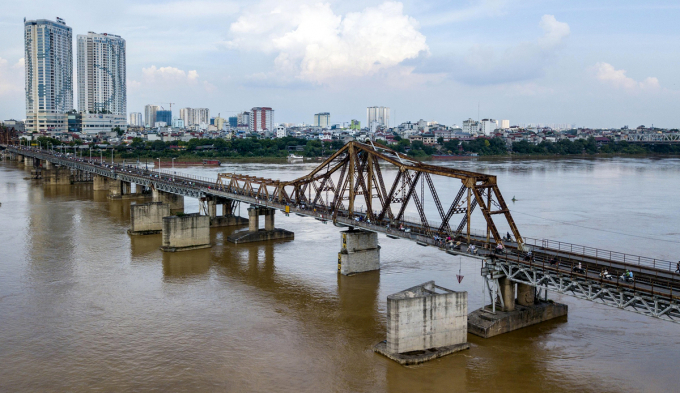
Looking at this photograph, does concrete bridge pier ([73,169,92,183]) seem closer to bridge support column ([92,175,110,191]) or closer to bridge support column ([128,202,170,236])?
bridge support column ([92,175,110,191])

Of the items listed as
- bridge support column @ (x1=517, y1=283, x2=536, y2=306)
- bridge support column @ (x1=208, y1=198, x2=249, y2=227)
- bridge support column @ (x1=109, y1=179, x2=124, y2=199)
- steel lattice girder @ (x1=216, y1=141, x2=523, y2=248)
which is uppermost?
steel lattice girder @ (x1=216, y1=141, x2=523, y2=248)

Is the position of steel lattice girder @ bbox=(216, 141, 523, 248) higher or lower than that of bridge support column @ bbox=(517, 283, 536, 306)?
higher

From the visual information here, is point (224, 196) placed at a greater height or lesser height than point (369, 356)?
greater

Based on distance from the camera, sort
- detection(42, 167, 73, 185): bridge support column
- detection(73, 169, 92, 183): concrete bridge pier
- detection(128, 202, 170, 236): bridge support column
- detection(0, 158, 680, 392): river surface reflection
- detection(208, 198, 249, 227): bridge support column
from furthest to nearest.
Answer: detection(73, 169, 92, 183): concrete bridge pier, detection(42, 167, 73, 185): bridge support column, detection(208, 198, 249, 227): bridge support column, detection(128, 202, 170, 236): bridge support column, detection(0, 158, 680, 392): river surface reflection

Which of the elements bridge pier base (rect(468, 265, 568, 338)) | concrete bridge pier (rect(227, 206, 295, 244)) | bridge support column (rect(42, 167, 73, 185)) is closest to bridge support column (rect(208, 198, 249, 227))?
concrete bridge pier (rect(227, 206, 295, 244))

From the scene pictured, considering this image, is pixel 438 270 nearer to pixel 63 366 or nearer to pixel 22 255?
Answer: pixel 63 366

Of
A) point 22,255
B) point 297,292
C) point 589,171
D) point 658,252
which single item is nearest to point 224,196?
point 22,255
